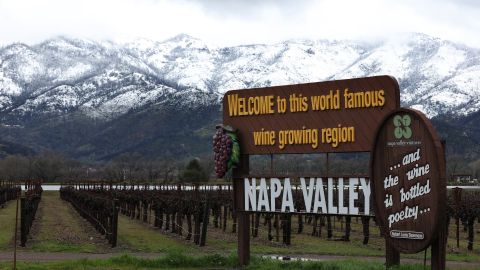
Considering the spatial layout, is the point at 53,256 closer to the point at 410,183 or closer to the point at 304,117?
the point at 304,117

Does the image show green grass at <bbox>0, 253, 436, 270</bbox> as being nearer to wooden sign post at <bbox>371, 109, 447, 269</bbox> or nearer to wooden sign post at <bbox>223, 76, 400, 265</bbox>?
wooden sign post at <bbox>223, 76, 400, 265</bbox>

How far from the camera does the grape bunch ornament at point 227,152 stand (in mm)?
18297

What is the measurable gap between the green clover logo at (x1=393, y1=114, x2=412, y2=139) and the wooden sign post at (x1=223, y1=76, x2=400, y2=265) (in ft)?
6.82

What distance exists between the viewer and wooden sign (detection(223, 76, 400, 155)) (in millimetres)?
16000

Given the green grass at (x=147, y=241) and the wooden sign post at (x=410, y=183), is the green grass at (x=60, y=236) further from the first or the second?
the wooden sign post at (x=410, y=183)

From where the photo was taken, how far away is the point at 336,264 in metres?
17.4

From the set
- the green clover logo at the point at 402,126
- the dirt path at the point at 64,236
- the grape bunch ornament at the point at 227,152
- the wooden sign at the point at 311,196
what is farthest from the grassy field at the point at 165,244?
the green clover logo at the point at 402,126

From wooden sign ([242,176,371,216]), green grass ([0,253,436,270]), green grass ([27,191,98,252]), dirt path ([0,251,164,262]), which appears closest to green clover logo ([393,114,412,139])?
wooden sign ([242,176,371,216])

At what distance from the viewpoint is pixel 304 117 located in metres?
17.3

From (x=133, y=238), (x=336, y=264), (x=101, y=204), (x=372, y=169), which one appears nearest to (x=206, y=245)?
(x=133, y=238)

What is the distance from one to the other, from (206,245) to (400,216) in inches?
699

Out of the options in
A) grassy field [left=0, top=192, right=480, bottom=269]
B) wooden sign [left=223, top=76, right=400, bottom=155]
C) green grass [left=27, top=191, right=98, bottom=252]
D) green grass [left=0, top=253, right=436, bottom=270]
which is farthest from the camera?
green grass [left=27, top=191, right=98, bottom=252]

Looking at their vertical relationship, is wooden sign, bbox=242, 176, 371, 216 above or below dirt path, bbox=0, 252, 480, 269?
above

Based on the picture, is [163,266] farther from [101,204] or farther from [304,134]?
[101,204]
